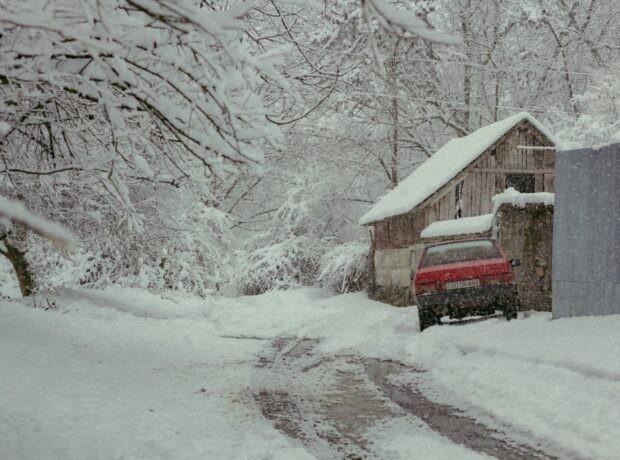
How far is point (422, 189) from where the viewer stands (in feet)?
76.8

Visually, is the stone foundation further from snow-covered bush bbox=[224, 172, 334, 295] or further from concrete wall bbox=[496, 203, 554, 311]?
snow-covered bush bbox=[224, 172, 334, 295]

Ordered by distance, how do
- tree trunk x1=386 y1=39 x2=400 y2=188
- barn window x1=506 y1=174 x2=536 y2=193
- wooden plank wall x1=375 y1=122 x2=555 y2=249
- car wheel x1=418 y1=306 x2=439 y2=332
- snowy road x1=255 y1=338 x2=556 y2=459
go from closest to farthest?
snowy road x1=255 y1=338 x2=556 y2=459
car wheel x1=418 y1=306 x2=439 y2=332
wooden plank wall x1=375 y1=122 x2=555 y2=249
barn window x1=506 y1=174 x2=536 y2=193
tree trunk x1=386 y1=39 x2=400 y2=188

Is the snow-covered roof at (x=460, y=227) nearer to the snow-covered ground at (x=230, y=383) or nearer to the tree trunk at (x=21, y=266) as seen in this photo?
the snow-covered ground at (x=230, y=383)

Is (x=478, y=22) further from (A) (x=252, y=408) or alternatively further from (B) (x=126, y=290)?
(A) (x=252, y=408)

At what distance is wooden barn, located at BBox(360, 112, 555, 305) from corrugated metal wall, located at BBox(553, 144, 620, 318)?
10387 millimetres

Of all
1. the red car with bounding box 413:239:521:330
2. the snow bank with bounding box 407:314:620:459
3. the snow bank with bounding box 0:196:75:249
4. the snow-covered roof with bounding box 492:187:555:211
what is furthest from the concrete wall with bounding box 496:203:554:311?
the snow bank with bounding box 0:196:75:249

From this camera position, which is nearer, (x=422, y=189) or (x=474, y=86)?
(x=422, y=189)

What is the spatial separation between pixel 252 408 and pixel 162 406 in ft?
3.30

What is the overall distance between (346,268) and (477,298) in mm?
16796

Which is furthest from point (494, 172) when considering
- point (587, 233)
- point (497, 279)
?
point (587, 233)

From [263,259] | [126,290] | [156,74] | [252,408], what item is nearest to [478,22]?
[263,259]

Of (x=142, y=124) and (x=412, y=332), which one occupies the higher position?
(x=142, y=124)

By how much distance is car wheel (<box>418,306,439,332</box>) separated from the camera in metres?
13.3

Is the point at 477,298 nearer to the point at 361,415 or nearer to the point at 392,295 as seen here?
the point at 361,415
